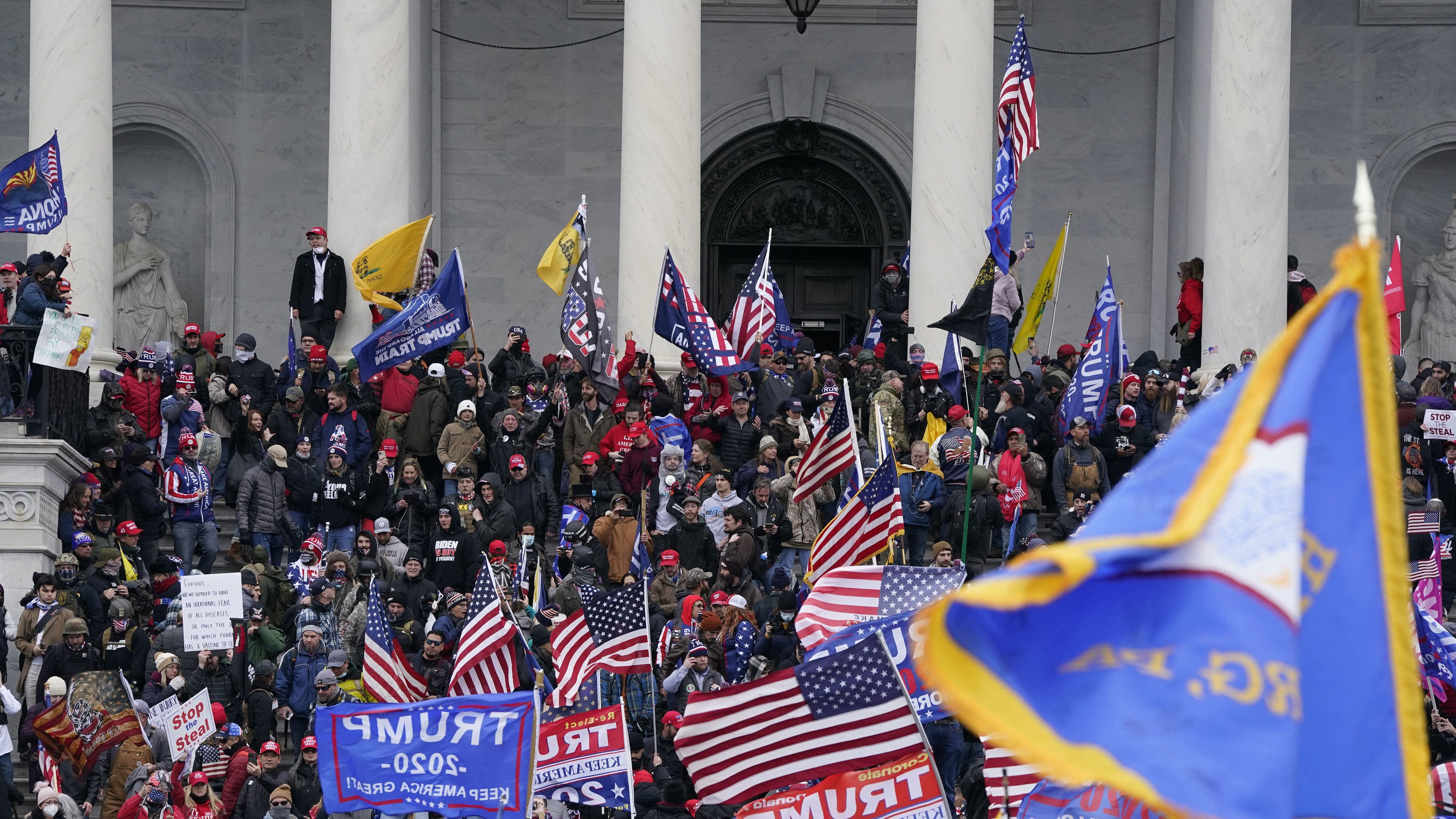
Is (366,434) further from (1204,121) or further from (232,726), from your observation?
(1204,121)

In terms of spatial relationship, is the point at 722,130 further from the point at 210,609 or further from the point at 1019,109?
the point at 210,609

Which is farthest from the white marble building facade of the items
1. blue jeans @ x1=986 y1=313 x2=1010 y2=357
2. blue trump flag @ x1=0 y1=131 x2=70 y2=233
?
blue trump flag @ x1=0 y1=131 x2=70 y2=233

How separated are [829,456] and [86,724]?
6.57 meters

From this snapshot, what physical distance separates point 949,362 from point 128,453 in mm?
8736

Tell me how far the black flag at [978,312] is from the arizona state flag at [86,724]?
7566 millimetres

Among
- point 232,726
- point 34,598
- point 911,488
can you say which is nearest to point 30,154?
point 34,598

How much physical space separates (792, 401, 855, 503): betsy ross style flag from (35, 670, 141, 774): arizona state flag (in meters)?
5.88

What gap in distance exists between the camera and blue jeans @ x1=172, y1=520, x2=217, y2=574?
24844 mm

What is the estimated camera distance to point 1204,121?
110 feet

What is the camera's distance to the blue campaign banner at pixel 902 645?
15.2 meters

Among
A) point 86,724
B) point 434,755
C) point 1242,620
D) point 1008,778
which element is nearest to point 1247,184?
point 86,724

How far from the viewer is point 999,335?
2955 cm

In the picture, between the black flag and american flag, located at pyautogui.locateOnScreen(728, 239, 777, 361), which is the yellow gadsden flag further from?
the black flag

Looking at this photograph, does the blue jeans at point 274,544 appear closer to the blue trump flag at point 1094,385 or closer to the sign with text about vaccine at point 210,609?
the sign with text about vaccine at point 210,609
